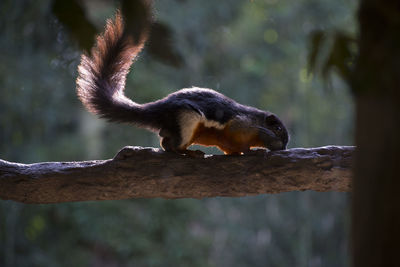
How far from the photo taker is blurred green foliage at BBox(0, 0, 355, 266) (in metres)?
7.27

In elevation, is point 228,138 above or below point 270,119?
below

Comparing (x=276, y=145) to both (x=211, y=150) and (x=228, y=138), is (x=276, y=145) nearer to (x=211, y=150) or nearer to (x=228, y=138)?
(x=228, y=138)

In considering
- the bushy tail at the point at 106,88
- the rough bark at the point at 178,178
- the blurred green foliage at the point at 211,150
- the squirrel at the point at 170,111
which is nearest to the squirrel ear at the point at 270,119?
the squirrel at the point at 170,111

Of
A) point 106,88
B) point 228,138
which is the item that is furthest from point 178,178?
point 106,88

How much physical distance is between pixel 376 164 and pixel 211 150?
6298 mm

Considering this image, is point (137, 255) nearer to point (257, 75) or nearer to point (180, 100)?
point (257, 75)

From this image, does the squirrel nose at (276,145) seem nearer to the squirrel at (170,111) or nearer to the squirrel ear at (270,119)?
the squirrel at (170,111)

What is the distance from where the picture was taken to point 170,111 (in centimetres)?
299

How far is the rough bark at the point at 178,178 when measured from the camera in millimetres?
2760

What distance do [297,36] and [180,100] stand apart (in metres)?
7.28

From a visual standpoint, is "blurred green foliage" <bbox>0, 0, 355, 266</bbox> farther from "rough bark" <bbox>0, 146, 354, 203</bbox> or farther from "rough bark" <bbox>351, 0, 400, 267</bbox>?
"rough bark" <bbox>351, 0, 400, 267</bbox>

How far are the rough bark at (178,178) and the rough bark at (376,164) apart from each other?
176cm

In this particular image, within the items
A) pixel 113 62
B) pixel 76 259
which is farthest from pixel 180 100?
pixel 76 259

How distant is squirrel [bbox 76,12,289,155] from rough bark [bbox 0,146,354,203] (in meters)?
0.25
